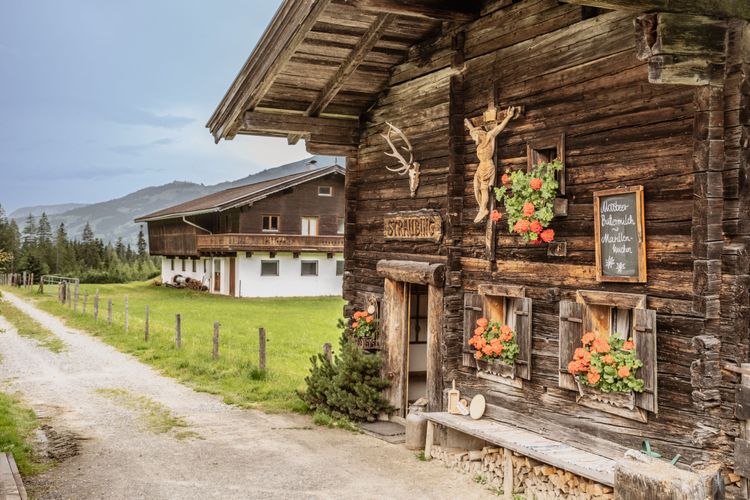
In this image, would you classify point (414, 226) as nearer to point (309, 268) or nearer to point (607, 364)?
point (607, 364)

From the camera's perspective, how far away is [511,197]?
856cm

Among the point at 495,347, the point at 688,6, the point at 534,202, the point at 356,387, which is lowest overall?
the point at 356,387

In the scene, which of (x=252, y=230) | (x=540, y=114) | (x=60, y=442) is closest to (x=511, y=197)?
(x=540, y=114)

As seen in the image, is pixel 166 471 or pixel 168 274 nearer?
pixel 166 471

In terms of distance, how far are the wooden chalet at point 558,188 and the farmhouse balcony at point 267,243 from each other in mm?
26872

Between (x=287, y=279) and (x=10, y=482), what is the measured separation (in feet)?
113

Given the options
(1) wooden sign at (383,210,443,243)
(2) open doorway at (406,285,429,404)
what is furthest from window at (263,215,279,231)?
(1) wooden sign at (383,210,443,243)

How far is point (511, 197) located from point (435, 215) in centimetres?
176

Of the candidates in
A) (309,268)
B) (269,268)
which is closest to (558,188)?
(269,268)

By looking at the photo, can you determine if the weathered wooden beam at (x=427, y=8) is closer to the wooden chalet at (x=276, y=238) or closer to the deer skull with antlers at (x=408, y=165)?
the deer skull with antlers at (x=408, y=165)

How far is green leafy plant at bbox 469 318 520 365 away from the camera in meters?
8.54

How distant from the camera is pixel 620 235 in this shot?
7.07 m

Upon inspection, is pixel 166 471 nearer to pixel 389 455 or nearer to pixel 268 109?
pixel 389 455

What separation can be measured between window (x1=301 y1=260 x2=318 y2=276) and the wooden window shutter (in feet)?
109
